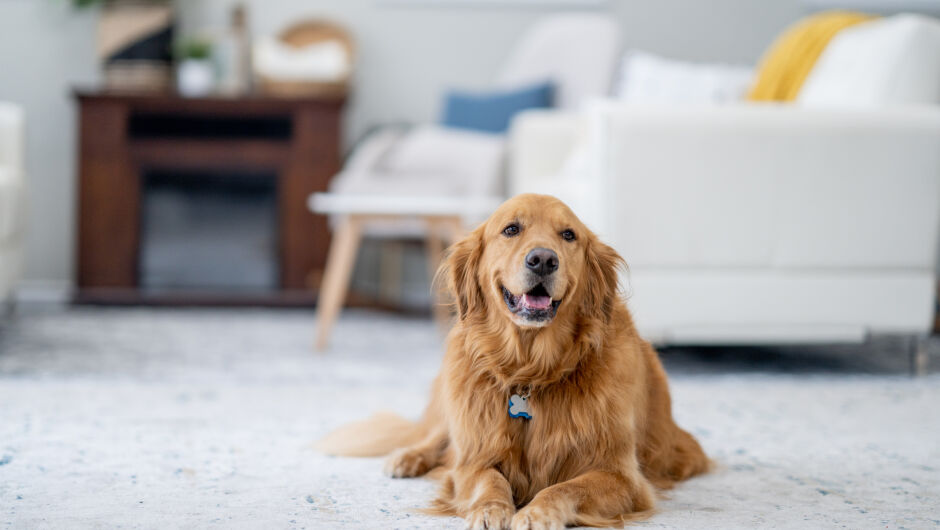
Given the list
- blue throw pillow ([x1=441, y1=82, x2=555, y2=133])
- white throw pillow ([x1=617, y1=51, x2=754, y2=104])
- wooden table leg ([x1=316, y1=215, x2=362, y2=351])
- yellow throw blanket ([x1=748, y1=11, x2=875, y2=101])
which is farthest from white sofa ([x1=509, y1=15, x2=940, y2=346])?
blue throw pillow ([x1=441, y1=82, x2=555, y2=133])

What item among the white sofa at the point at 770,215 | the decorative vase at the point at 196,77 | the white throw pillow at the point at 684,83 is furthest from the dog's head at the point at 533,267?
the decorative vase at the point at 196,77

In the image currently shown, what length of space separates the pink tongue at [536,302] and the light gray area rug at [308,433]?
12.9 inches

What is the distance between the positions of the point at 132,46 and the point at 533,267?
356cm

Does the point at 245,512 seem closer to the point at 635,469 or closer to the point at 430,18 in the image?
the point at 635,469

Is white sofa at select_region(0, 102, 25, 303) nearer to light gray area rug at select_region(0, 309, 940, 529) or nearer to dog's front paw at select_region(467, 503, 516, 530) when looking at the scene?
light gray area rug at select_region(0, 309, 940, 529)

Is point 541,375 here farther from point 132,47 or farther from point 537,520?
point 132,47

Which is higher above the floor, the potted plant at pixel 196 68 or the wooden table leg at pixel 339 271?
the potted plant at pixel 196 68

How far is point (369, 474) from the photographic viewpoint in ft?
5.22

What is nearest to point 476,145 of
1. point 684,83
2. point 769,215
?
point 684,83

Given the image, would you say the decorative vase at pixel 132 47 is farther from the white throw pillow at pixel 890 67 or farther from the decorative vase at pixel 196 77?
the white throw pillow at pixel 890 67

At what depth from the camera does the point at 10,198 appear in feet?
9.89

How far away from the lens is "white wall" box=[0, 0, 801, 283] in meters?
4.53

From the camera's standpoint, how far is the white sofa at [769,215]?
8.17ft

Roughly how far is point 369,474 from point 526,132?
6.98ft
